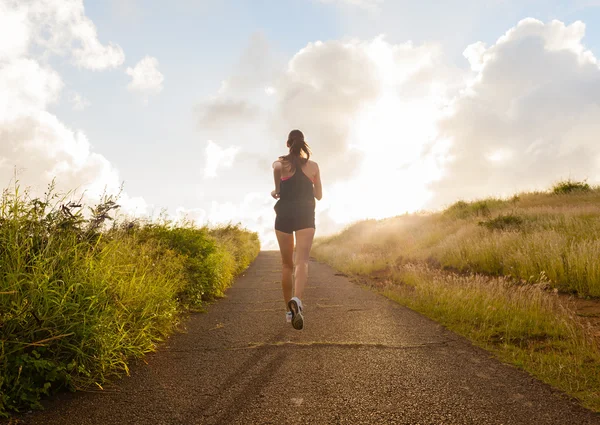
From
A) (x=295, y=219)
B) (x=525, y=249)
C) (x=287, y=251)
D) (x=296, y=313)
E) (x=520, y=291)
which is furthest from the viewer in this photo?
(x=525, y=249)

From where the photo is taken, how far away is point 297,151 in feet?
16.6

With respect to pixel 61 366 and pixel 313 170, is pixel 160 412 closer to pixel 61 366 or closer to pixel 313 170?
pixel 61 366

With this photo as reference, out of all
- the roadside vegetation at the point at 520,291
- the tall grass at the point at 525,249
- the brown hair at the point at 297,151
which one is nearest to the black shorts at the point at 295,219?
the brown hair at the point at 297,151

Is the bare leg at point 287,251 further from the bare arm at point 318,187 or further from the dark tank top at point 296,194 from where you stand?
the bare arm at point 318,187

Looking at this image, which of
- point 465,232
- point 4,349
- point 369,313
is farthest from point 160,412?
point 465,232

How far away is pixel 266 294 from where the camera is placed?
9.40m

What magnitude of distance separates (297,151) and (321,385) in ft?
9.33

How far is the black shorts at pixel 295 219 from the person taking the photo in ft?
16.0

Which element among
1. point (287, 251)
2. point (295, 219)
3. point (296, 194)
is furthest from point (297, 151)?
point (287, 251)

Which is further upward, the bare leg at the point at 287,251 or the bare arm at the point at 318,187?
the bare arm at the point at 318,187

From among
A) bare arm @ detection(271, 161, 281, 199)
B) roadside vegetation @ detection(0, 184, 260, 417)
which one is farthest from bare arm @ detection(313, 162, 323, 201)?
roadside vegetation @ detection(0, 184, 260, 417)

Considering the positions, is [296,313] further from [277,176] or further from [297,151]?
[297,151]

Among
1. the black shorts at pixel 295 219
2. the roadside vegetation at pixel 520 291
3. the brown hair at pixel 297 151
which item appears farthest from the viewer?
the brown hair at pixel 297 151

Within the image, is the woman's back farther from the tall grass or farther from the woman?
the tall grass
